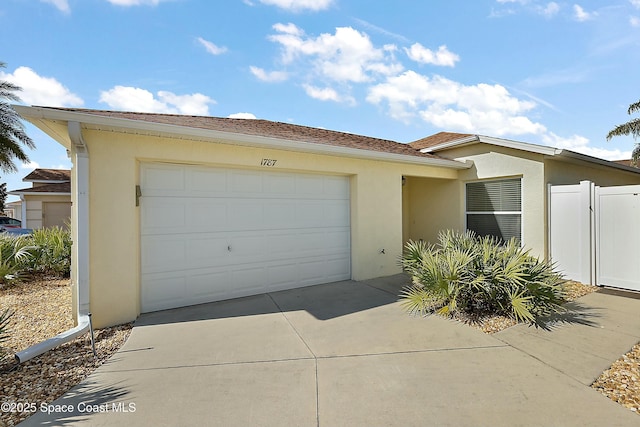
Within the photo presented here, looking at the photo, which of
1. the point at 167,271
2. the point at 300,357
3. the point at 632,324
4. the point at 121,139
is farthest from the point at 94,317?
the point at 632,324

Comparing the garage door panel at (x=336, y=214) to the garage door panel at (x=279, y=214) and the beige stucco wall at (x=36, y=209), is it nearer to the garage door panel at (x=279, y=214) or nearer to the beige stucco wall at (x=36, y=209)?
the garage door panel at (x=279, y=214)

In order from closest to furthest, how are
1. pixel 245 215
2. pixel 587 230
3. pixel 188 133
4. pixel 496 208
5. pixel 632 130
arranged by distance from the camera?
pixel 188 133 < pixel 245 215 < pixel 587 230 < pixel 496 208 < pixel 632 130

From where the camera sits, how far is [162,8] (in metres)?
6.11

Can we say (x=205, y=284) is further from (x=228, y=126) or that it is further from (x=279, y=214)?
(x=228, y=126)

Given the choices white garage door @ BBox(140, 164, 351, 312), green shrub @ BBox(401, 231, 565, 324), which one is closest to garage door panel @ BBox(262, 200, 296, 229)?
white garage door @ BBox(140, 164, 351, 312)

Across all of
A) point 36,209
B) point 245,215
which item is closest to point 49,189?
point 36,209

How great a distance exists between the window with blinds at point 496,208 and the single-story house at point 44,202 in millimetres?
18354

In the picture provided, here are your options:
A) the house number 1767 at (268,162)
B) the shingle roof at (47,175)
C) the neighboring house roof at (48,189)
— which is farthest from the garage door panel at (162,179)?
the shingle roof at (47,175)

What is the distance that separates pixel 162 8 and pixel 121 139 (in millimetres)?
3352

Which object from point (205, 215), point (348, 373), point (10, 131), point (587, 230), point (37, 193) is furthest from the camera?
point (37, 193)

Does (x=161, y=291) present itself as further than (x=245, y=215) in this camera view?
No

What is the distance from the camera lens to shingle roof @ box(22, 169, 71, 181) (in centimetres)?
1598

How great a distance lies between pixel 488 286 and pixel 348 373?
289 centimetres

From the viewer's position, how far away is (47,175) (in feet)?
55.5
